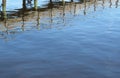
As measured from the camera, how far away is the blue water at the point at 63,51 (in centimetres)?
1444

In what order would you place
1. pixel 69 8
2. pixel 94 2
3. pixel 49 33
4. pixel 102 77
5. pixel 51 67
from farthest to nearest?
pixel 94 2
pixel 69 8
pixel 49 33
pixel 51 67
pixel 102 77

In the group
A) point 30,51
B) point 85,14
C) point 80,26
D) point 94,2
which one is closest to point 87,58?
point 30,51

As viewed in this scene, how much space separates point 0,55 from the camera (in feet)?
54.9

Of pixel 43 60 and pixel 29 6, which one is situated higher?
pixel 29 6

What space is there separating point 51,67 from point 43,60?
3.60 feet

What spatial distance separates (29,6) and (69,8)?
16.1 ft

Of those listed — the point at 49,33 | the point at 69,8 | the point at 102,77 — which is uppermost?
the point at 69,8

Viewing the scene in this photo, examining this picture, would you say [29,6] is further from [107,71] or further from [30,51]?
[107,71]

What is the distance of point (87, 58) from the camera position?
1645 cm

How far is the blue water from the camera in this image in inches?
568

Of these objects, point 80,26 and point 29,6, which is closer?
point 80,26

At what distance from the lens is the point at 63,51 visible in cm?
1770

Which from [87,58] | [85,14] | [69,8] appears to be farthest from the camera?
[69,8]

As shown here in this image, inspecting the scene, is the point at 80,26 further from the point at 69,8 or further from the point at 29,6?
the point at 29,6
